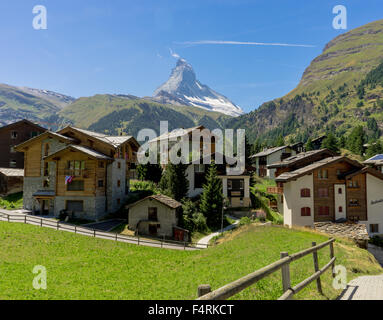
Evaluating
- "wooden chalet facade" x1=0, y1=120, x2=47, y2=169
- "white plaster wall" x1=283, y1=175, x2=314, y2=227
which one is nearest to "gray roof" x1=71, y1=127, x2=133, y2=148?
"wooden chalet facade" x1=0, y1=120, x2=47, y2=169

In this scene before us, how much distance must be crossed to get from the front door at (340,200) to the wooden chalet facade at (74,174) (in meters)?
35.5

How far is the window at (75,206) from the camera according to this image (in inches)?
1626

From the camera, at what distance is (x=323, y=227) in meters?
34.8

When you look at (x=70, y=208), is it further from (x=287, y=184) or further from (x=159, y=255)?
(x=287, y=184)

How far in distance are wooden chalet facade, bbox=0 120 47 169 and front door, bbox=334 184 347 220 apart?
62.1 m

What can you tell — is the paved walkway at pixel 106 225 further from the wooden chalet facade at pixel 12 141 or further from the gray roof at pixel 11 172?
the wooden chalet facade at pixel 12 141

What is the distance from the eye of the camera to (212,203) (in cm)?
4378

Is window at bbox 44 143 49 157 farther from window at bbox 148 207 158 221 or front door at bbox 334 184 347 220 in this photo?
front door at bbox 334 184 347 220

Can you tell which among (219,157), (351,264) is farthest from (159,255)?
(219,157)

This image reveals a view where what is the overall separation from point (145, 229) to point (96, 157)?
527 inches

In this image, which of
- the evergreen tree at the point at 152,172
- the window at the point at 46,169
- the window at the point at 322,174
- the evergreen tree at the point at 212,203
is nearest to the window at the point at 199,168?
the evergreen tree at the point at 212,203

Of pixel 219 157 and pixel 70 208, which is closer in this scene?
pixel 70 208

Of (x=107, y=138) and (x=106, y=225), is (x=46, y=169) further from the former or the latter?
(x=106, y=225)

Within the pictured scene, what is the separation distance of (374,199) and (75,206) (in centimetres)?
4583
